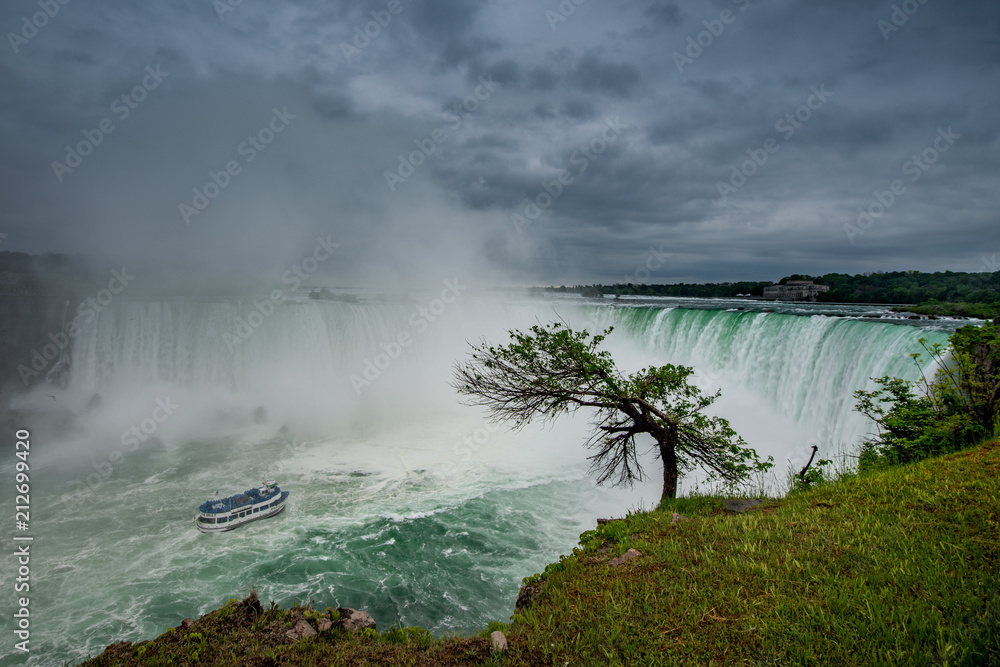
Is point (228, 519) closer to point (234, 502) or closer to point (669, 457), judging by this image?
point (234, 502)

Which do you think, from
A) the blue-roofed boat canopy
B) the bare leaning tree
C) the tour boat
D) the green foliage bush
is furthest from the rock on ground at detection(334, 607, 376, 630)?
the blue-roofed boat canopy

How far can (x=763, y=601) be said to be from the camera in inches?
141

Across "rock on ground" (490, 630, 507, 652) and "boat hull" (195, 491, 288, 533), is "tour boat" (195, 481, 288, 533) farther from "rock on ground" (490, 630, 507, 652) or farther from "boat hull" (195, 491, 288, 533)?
"rock on ground" (490, 630, 507, 652)

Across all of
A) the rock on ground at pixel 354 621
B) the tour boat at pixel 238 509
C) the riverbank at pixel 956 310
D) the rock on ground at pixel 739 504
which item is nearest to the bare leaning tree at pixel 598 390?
the rock on ground at pixel 739 504

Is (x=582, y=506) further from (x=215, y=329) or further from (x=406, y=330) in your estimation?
(x=215, y=329)

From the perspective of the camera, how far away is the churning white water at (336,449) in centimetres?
1048

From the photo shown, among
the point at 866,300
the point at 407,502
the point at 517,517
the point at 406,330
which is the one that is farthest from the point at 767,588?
the point at 866,300

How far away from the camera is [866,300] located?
1491 inches

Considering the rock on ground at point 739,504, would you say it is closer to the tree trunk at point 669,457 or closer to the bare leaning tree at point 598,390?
the bare leaning tree at point 598,390

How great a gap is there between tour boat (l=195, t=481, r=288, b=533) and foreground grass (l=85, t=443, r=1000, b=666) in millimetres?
9851

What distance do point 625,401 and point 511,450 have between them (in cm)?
1389

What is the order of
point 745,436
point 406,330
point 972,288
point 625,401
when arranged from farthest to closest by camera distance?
1. point 406,330
2. point 972,288
3. point 745,436
4. point 625,401

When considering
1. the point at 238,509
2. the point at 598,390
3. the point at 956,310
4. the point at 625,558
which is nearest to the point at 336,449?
the point at 238,509

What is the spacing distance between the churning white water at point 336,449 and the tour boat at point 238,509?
0.30 metres
